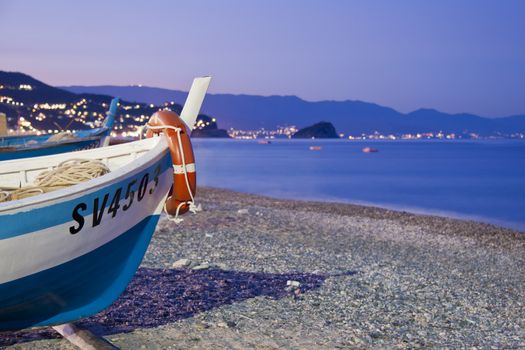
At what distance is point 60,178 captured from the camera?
5602 mm

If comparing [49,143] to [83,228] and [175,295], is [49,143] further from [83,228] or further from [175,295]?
[83,228]

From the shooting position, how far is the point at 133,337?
6.58 m

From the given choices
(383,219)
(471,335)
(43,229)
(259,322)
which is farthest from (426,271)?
(383,219)

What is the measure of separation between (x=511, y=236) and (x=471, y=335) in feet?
43.4

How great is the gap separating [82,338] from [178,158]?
78.0 inches

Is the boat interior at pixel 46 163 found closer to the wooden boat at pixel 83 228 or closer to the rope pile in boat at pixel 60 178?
the wooden boat at pixel 83 228

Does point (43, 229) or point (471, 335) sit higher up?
point (43, 229)

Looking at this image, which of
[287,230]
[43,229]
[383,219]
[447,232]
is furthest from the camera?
[383,219]

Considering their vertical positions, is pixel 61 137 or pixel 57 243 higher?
pixel 61 137

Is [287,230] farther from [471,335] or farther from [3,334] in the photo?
[3,334]

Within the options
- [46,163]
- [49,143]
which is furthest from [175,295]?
[49,143]

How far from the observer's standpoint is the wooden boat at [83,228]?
15.3ft

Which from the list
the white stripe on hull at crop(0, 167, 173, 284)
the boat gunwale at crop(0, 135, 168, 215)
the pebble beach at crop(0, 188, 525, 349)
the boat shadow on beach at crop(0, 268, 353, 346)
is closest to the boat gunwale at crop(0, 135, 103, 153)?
the pebble beach at crop(0, 188, 525, 349)

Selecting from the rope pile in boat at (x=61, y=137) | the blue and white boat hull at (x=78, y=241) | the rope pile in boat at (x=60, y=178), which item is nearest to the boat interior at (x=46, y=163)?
the blue and white boat hull at (x=78, y=241)
